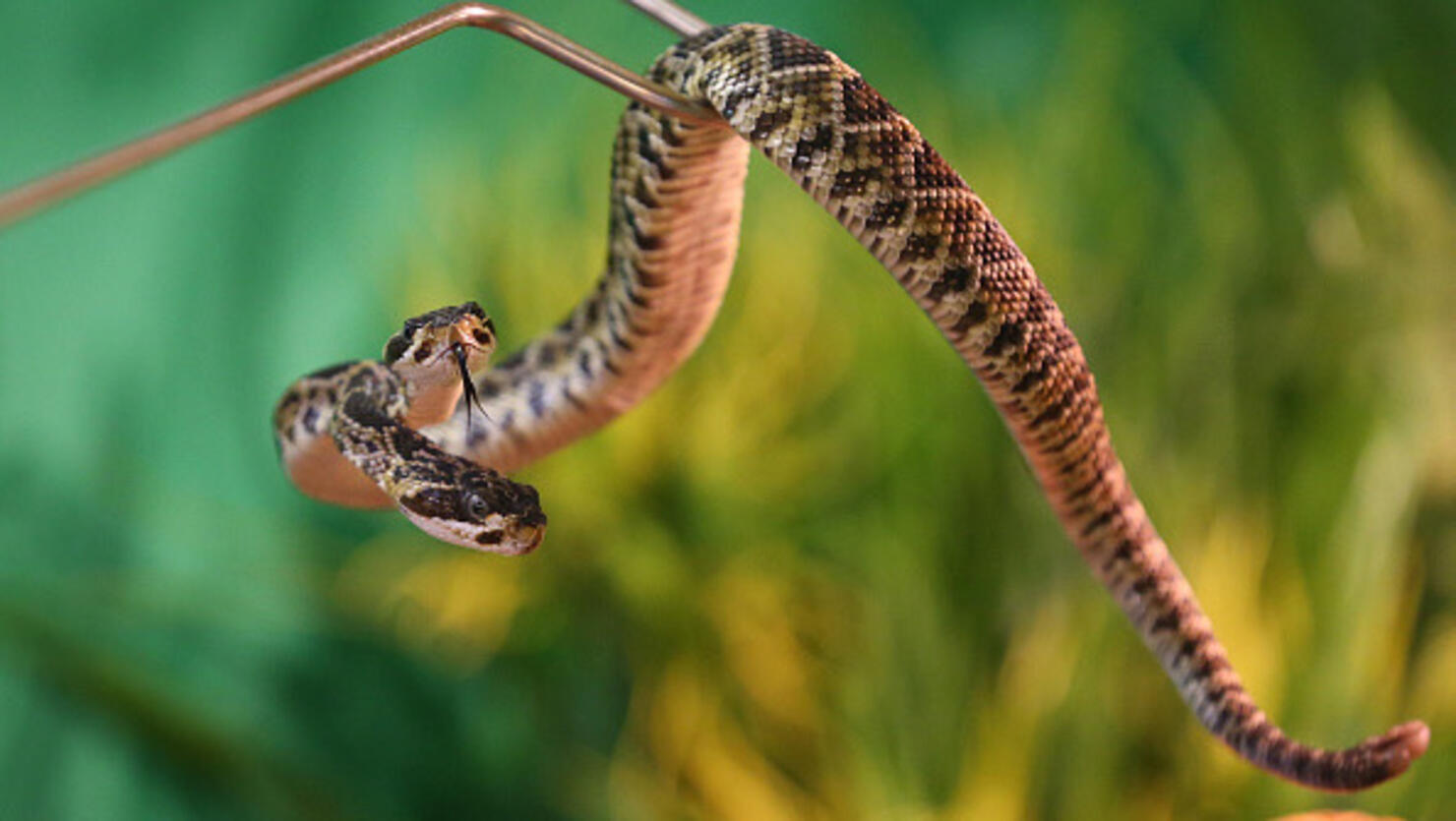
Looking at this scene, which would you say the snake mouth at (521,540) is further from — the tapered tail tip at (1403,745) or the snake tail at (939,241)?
the tapered tail tip at (1403,745)

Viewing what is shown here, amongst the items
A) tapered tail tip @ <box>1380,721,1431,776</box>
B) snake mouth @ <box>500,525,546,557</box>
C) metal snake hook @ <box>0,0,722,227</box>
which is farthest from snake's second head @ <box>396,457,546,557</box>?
tapered tail tip @ <box>1380,721,1431,776</box>

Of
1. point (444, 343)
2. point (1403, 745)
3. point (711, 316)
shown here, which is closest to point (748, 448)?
point (711, 316)

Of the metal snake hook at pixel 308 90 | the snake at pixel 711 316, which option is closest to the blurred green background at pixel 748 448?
the snake at pixel 711 316

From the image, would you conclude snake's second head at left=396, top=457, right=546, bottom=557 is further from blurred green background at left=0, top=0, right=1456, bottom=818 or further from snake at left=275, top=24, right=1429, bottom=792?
blurred green background at left=0, top=0, right=1456, bottom=818

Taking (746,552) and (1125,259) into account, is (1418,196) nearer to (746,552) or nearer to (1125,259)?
(1125,259)

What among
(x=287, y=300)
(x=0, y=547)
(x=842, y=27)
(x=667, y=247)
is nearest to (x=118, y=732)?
(x=0, y=547)

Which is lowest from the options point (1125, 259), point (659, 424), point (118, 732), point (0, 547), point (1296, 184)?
point (118, 732)

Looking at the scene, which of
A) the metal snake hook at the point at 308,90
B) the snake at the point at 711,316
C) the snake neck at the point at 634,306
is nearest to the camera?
the metal snake hook at the point at 308,90
